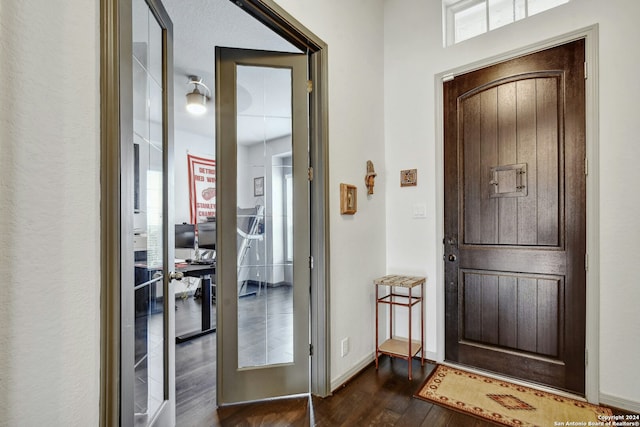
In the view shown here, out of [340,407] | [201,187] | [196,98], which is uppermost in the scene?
[196,98]

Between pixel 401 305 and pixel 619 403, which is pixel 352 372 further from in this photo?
pixel 619 403

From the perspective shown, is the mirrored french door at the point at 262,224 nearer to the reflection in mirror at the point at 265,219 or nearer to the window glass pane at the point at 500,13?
the reflection in mirror at the point at 265,219

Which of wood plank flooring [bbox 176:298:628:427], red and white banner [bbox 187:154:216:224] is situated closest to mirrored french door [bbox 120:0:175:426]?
wood plank flooring [bbox 176:298:628:427]

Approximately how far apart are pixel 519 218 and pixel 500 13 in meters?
1.61

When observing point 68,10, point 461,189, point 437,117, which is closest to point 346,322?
point 461,189

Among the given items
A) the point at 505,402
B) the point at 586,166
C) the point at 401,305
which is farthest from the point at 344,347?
the point at 586,166

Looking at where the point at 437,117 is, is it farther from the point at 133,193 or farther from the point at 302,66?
the point at 133,193

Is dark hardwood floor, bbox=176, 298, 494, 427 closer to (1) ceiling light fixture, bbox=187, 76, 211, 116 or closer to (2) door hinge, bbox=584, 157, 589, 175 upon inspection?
(2) door hinge, bbox=584, 157, 589, 175

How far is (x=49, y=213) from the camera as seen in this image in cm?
84

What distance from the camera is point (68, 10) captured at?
0.88 meters

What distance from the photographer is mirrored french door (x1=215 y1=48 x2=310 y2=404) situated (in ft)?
6.34

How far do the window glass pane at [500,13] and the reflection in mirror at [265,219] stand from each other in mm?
1720

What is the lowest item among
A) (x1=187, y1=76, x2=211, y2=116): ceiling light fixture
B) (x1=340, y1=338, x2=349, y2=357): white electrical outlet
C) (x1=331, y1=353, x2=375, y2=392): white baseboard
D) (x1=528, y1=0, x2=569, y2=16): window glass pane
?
(x1=331, y1=353, x2=375, y2=392): white baseboard

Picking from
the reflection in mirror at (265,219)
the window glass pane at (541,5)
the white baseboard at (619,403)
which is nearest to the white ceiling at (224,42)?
the reflection in mirror at (265,219)
